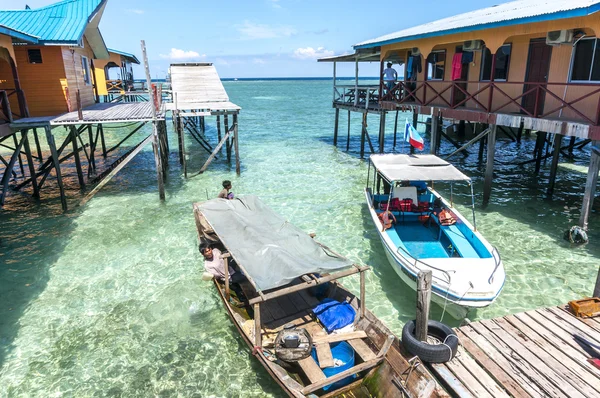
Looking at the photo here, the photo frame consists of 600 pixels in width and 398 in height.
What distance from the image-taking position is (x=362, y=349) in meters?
6.75

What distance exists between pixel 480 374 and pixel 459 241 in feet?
14.6

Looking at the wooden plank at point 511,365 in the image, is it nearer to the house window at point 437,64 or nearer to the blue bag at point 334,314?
the blue bag at point 334,314

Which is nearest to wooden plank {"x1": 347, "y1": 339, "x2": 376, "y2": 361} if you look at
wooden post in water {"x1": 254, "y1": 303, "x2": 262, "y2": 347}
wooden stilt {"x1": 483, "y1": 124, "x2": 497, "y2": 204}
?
wooden post in water {"x1": 254, "y1": 303, "x2": 262, "y2": 347}

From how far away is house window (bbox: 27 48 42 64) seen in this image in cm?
1593

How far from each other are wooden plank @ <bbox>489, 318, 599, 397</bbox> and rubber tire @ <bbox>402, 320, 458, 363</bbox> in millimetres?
1122

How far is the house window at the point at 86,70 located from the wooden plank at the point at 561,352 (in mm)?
21532

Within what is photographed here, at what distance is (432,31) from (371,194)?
8.03 meters

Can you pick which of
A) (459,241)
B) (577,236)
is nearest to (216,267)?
(459,241)

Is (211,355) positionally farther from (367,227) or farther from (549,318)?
(367,227)

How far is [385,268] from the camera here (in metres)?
11.0

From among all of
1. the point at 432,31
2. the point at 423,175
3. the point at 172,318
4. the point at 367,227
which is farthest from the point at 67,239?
the point at 432,31

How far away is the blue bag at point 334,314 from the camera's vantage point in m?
7.22

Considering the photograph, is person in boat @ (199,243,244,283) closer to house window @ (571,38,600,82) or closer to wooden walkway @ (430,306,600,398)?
Answer: wooden walkway @ (430,306,600,398)

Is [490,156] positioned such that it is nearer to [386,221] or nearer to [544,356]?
[386,221]
